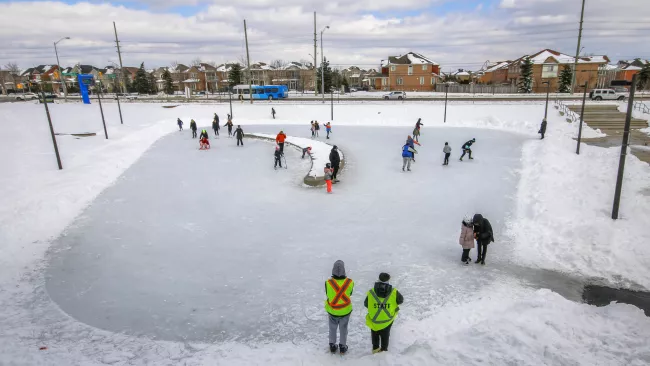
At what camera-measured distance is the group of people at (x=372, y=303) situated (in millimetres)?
4258

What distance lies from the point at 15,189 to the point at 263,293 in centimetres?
1146

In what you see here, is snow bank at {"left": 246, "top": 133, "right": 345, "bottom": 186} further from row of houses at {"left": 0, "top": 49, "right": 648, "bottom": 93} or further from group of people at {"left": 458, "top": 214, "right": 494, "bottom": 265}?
row of houses at {"left": 0, "top": 49, "right": 648, "bottom": 93}

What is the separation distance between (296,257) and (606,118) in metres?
28.9

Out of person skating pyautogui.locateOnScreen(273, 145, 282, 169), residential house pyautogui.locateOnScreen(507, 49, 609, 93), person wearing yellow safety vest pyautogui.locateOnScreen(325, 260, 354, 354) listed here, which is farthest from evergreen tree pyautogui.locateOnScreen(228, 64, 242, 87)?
person wearing yellow safety vest pyautogui.locateOnScreen(325, 260, 354, 354)

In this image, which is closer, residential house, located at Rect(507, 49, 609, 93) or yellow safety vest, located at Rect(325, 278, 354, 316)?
yellow safety vest, located at Rect(325, 278, 354, 316)

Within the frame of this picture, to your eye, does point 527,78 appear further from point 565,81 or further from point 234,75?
point 234,75

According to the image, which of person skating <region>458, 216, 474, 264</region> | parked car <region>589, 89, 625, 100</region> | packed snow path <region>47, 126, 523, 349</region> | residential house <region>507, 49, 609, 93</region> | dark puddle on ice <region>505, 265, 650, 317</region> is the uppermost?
residential house <region>507, 49, 609, 93</region>

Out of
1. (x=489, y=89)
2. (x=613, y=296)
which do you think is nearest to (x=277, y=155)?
(x=613, y=296)

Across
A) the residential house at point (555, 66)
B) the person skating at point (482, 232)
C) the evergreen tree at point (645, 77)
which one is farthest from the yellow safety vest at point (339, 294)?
the evergreen tree at point (645, 77)

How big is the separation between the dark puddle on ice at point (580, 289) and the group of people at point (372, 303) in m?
3.89

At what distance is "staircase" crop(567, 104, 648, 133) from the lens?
23.2 metres

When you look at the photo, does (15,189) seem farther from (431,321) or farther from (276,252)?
(431,321)

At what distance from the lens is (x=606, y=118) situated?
26.0 m

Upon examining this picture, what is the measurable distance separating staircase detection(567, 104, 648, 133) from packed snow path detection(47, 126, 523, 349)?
1362 cm
